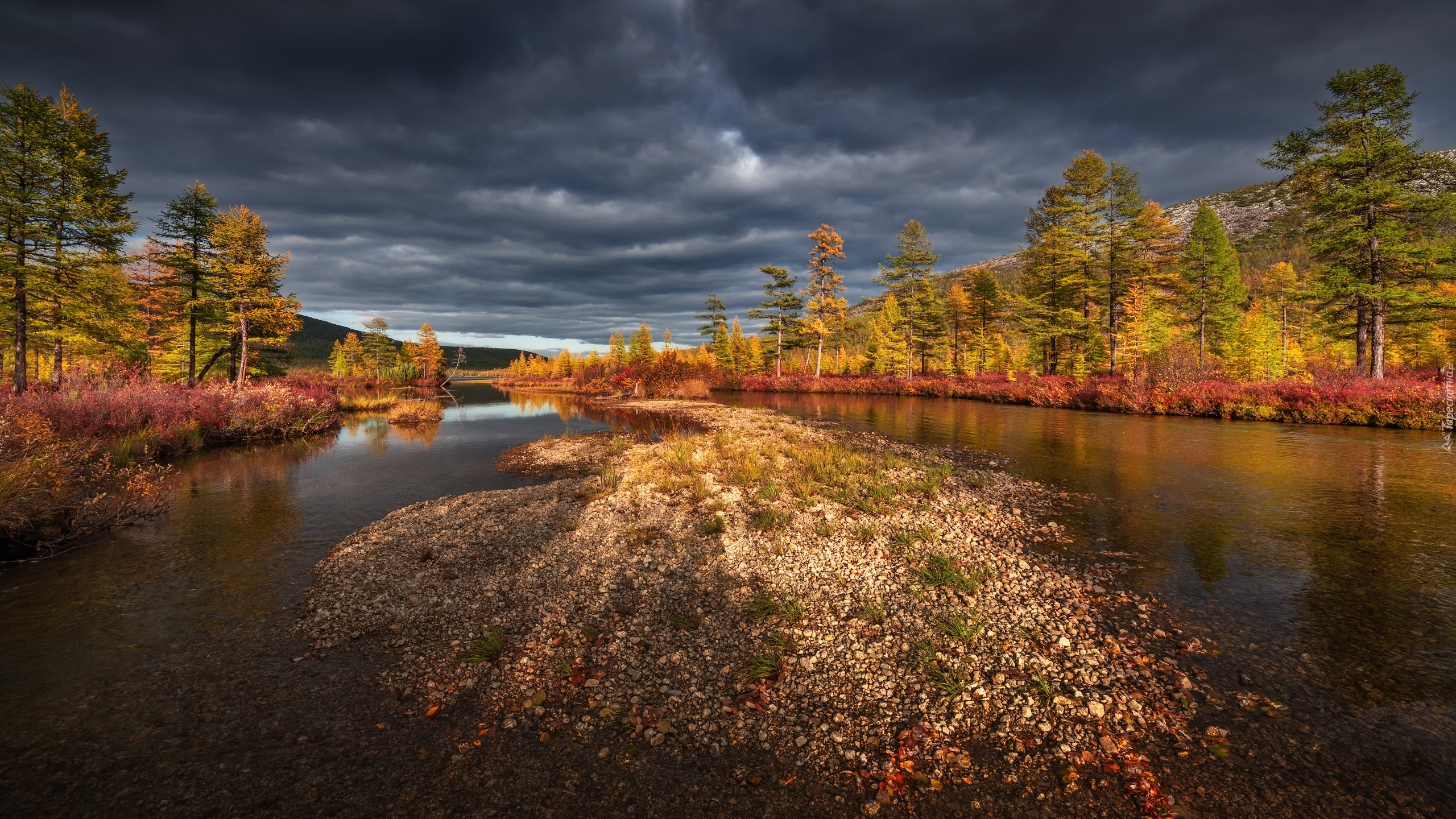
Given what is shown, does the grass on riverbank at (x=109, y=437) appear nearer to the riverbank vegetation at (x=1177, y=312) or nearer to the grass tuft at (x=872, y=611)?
the grass tuft at (x=872, y=611)

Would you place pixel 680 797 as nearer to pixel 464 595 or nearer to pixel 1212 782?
pixel 1212 782

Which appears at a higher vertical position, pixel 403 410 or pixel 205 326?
pixel 205 326

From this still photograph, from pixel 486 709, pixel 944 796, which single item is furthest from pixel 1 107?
pixel 944 796

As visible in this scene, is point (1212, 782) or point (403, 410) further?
point (403, 410)

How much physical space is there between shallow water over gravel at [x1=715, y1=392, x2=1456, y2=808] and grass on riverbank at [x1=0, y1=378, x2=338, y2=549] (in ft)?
63.5

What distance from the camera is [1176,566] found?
28.6 feet

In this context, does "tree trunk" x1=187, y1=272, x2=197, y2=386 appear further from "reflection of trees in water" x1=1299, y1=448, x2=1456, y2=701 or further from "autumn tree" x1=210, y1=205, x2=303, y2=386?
"reflection of trees in water" x1=1299, y1=448, x2=1456, y2=701

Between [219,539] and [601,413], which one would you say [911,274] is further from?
[219,539]

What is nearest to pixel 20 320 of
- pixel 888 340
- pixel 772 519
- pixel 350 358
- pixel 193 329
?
pixel 193 329

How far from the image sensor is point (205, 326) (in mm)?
34750

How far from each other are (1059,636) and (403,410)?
4470cm

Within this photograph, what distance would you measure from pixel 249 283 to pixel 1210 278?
77616 mm

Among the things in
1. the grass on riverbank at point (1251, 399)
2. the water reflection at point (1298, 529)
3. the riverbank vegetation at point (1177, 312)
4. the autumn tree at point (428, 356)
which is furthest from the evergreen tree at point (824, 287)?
the autumn tree at point (428, 356)

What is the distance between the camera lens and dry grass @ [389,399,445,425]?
3628cm
